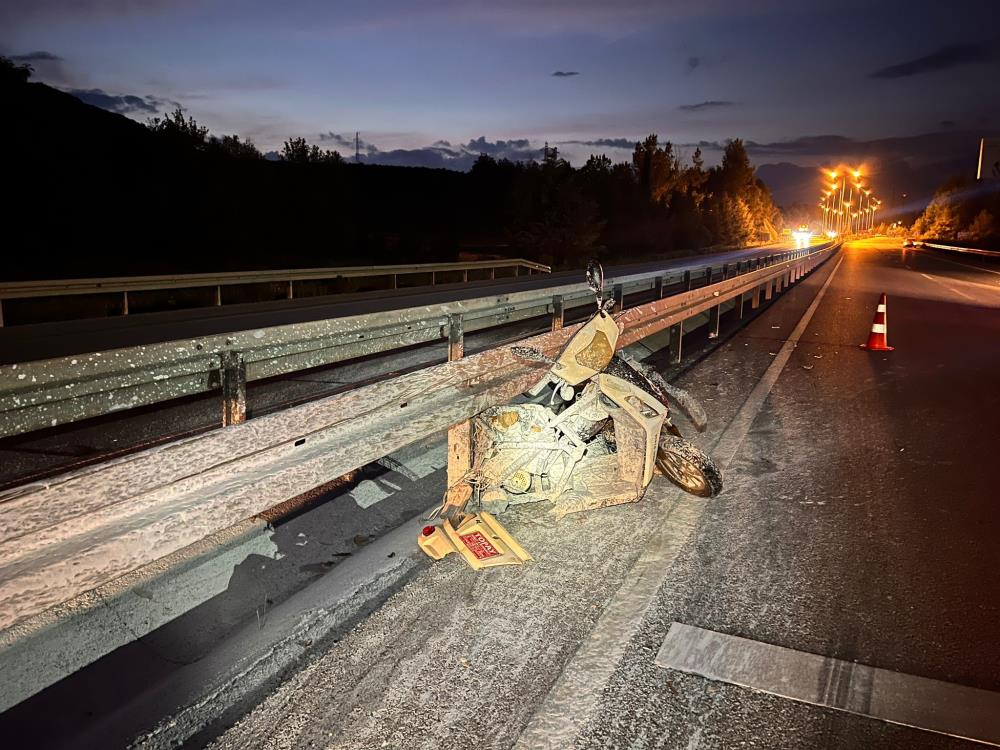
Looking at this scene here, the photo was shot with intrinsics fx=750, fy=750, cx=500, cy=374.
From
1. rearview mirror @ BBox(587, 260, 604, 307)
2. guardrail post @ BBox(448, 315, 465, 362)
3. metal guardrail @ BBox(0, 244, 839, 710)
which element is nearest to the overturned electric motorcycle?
rearview mirror @ BBox(587, 260, 604, 307)

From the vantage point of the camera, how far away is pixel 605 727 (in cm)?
263

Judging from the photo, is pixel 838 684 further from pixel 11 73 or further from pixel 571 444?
pixel 11 73

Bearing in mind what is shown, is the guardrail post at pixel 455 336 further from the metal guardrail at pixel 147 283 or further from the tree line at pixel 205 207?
the tree line at pixel 205 207

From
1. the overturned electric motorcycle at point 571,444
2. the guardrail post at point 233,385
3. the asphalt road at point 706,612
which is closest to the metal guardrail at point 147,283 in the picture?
the guardrail post at point 233,385

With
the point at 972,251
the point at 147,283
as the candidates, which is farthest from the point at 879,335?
the point at 972,251

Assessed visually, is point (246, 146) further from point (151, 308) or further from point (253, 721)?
point (253, 721)

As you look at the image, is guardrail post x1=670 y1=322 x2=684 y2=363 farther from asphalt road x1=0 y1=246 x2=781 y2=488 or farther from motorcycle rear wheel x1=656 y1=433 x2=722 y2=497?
motorcycle rear wheel x1=656 y1=433 x2=722 y2=497

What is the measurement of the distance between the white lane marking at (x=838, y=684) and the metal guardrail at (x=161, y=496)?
1.74 m

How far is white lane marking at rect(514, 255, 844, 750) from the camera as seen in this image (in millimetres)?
2621

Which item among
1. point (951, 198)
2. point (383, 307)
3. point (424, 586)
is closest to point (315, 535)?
point (424, 586)

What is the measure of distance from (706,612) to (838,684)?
0.66 m

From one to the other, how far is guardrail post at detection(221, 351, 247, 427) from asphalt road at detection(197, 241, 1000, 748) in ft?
4.07

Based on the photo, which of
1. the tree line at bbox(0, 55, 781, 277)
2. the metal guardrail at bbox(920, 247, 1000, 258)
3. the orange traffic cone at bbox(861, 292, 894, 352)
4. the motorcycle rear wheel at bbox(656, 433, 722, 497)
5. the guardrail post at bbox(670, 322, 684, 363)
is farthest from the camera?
the metal guardrail at bbox(920, 247, 1000, 258)

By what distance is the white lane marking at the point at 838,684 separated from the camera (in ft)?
8.86
